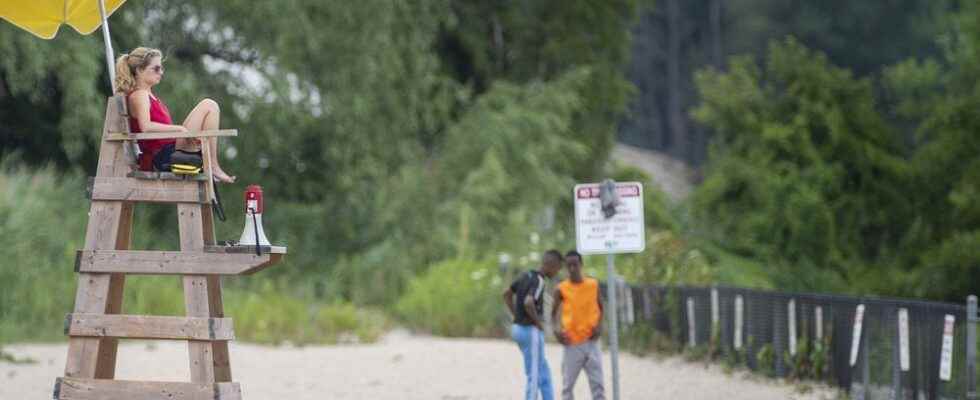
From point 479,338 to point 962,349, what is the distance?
15106 millimetres

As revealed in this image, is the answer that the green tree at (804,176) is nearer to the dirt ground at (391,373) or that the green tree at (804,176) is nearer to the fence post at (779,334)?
the dirt ground at (391,373)

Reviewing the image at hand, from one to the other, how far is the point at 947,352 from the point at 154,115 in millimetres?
7756

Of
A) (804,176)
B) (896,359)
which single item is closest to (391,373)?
(896,359)

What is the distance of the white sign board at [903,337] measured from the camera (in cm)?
1755

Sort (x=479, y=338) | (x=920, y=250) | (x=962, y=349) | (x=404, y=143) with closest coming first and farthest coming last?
(x=962, y=349)
(x=479, y=338)
(x=920, y=250)
(x=404, y=143)

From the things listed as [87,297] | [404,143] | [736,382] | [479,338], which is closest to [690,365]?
[736,382]

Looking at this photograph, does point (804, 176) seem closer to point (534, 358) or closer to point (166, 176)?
point (534, 358)

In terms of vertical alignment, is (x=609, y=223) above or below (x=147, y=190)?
above

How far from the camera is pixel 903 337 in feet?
58.1

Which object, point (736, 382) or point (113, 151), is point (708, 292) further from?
point (113, 151)

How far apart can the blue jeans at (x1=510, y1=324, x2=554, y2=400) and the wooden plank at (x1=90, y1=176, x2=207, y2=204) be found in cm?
394

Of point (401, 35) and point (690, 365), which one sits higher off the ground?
point (401, 35)

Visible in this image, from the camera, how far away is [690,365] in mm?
24578

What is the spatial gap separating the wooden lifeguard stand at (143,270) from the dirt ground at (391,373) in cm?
763
